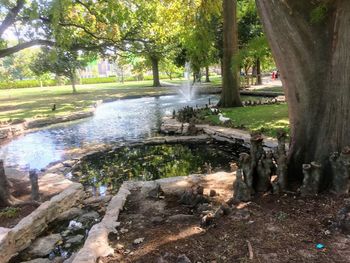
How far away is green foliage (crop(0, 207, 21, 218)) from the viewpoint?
5.71 m

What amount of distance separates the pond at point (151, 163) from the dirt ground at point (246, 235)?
310cm

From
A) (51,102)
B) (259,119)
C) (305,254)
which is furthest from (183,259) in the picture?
(51,102)

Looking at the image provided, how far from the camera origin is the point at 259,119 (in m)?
12.5

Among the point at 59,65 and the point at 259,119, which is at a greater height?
the point at 59,65

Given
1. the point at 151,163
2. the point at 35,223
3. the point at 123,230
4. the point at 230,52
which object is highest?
the point at 230,52

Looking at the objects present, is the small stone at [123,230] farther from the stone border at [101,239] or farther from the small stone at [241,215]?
the small stone at [241,215]

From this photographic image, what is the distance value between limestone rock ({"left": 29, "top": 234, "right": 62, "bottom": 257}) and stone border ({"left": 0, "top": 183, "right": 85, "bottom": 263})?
112mm

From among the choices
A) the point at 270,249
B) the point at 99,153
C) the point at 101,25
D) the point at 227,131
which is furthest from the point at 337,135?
the point at 101,25

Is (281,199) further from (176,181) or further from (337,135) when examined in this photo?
(176,181)

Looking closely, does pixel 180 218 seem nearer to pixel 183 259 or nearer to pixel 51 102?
pixel 183 259

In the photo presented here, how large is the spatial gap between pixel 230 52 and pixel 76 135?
803 cm

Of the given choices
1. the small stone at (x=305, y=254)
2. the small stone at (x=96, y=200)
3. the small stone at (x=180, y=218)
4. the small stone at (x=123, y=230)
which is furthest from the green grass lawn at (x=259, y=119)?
the small stone at (x=305, y=254)

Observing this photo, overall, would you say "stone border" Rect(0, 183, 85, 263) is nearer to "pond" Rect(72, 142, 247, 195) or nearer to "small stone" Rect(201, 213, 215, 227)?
"pond" Rect(72, 142, 247, 195)

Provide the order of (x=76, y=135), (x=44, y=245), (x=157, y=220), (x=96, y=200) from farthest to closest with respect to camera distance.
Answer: (x=76, y=135) < (x=96, y=200) < (x=44, y=245) < (x=157, y=220)
